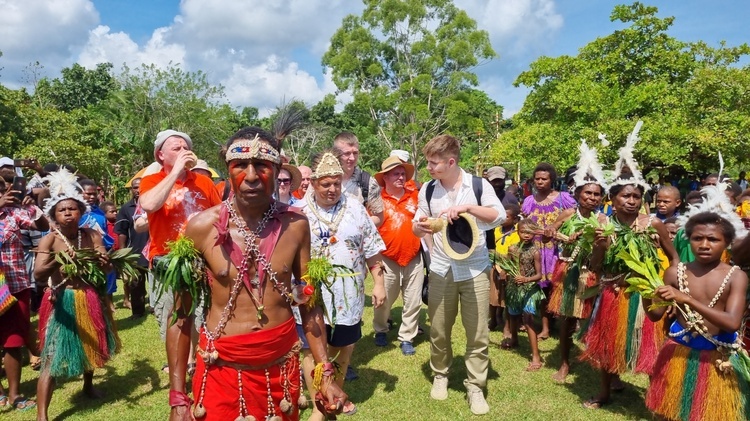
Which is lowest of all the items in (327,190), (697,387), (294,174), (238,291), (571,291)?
(697,387)

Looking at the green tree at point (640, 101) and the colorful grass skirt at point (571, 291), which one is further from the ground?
the green tree at point (640, 101)

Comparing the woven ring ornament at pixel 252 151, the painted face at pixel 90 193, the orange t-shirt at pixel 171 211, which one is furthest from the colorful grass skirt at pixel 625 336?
the painted face at pixel 90 193

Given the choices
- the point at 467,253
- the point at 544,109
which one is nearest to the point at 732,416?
the point at 467,253

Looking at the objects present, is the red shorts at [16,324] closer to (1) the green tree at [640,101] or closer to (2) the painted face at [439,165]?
(2) the painted face at [439,165]

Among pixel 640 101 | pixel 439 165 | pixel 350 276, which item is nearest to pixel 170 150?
pixel 350 276

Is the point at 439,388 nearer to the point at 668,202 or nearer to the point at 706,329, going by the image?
the point at 706,329

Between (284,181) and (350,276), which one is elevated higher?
(284,181)

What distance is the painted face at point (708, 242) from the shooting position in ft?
11.5

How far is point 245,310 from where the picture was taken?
261 cm

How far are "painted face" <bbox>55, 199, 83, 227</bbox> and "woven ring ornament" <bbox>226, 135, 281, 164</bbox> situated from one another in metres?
3.16

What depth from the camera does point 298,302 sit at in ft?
9.00

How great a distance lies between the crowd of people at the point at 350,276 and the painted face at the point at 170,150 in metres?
0.01

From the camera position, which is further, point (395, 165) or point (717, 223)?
point (395, 165)

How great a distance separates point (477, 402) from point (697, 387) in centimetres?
194
